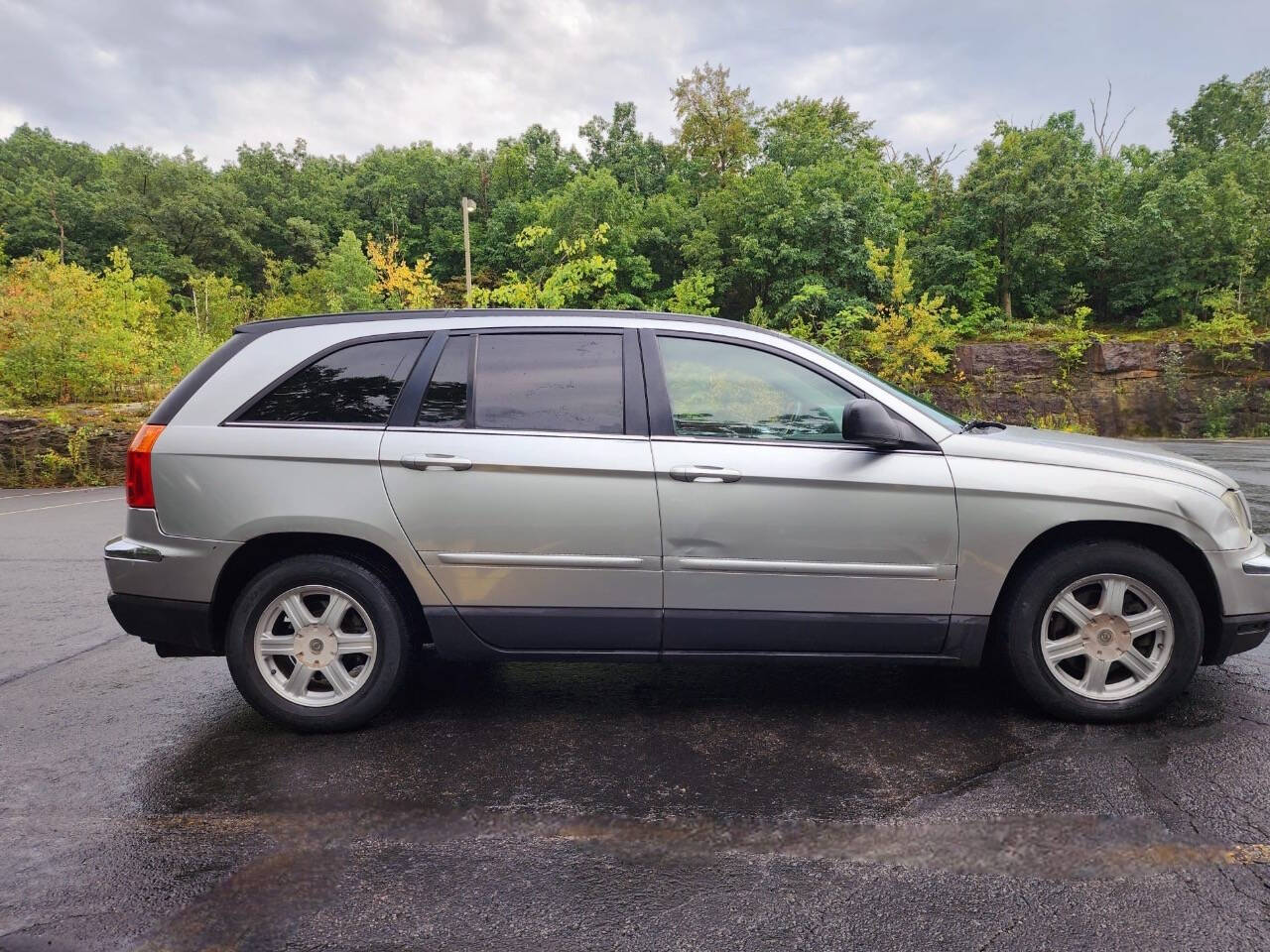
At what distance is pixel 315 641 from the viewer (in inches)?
140

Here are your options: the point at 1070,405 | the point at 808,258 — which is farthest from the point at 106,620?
the point at 808,258

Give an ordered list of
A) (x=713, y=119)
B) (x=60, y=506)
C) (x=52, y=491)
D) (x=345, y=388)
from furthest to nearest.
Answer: (x=713, y=119)
(x=52, y=491)
(x=60, y=506)
(x=345, y=388)

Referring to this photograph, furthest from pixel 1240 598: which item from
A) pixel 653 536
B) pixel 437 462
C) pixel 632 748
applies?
pixel 437 462

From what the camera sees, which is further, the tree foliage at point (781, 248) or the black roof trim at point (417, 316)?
the tree foliage at point (781, 248)

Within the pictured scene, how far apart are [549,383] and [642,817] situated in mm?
1837

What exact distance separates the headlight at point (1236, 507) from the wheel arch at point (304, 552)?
357cm

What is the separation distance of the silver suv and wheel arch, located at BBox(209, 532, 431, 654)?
0.01m

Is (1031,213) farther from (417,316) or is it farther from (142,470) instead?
(142,470)

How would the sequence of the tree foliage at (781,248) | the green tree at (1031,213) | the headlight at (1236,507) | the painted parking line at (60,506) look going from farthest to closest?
the green tree at (1031,213) < the tree foliage at (781,248) < the painted parking line at (60,506) < the headlight at (1236,507)

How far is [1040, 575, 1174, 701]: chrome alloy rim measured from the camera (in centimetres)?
346

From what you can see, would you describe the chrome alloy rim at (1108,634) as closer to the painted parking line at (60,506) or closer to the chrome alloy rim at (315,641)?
the chrome alloy rim at (315,641)

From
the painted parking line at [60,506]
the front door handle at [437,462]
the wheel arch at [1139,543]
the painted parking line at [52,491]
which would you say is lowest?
the painted parking line at [60,506]

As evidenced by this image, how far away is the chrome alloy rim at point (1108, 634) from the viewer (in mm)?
3465

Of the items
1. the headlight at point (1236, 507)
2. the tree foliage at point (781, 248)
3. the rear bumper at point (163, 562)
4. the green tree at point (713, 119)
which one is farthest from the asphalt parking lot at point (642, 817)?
the green tree at point (713, 119)
